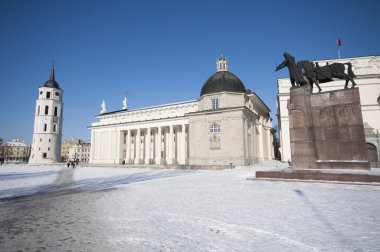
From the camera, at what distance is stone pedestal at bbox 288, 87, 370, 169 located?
550 inches

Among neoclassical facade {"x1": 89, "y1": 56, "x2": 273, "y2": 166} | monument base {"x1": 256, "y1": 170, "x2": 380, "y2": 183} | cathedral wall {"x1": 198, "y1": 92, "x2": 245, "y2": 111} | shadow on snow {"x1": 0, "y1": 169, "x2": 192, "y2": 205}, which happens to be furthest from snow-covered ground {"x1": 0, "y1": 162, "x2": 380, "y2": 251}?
cathedral wall {"x1": 198, "y1": 92, "x2": 245, "y2": 111}

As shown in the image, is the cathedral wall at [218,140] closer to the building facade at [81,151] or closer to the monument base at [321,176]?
the monument base at [321,176]

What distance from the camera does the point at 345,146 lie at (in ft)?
46.3

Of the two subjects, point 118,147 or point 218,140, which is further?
point 118,147

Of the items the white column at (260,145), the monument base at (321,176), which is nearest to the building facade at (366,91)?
the white column at (260,145)

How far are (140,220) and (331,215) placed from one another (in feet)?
17.7

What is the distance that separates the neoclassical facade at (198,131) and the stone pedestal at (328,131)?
25.5 meters

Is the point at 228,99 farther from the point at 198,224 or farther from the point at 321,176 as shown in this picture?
the point at 198,224

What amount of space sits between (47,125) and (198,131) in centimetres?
5991

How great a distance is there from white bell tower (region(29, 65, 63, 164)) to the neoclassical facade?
20.0 m

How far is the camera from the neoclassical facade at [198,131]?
43156mm

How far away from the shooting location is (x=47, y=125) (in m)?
79.1

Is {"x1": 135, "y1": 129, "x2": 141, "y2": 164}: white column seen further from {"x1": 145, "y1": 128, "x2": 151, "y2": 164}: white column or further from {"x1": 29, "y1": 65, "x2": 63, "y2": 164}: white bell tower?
{"x1": 29, "y1": 65, "x2": 63, "y2": 164}: white bell tower

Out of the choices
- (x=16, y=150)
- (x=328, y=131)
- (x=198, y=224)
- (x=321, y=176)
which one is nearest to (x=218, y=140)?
(x=328, y=131)
